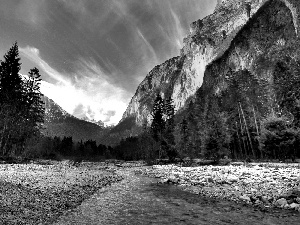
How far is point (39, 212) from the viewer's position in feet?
25.0

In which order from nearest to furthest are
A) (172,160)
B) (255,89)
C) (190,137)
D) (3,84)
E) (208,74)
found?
(3,84) < (255,89) < (172,160) < (190,137) < (208,74)

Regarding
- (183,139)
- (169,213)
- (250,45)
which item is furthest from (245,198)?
(250,45)

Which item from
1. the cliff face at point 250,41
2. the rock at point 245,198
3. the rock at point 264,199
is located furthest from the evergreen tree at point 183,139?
the rock at point 264,199

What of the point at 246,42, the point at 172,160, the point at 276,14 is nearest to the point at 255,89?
the point at 172,160

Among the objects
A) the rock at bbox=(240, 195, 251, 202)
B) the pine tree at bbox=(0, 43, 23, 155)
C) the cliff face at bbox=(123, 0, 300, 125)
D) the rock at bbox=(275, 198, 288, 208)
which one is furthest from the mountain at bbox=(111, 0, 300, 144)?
the pine tree at bbox=(0, 43, 23, 155)

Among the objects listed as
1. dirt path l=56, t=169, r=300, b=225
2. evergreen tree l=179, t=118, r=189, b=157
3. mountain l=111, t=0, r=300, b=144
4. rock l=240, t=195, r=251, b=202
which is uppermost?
mountain l=111, t=0, r=300, b=144

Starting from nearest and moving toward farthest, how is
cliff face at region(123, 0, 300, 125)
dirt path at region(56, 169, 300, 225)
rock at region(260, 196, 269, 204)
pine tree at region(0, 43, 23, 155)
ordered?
1. dirt path at region(56, 169, 300, 225)
2. rock at region(260, 196, 269, 204)
3. pine tree at region(0, 43, 23, 155)
4. cliff face at region(123, 0, 300, 125)

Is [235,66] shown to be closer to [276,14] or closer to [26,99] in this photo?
[276,14]

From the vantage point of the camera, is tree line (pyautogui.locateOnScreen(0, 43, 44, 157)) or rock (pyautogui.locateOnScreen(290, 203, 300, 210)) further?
tree line (pyautogui.locateOnScreen(0, 43, 44, 157))

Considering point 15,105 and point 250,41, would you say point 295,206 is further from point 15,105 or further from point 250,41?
point 250,41

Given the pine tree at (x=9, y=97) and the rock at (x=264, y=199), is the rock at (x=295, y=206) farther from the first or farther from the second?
the pine tree at (x=9, y=97)

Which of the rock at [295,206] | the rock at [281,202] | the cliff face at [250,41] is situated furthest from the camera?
the cliff face at [250,41]

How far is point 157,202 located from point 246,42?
445 feet

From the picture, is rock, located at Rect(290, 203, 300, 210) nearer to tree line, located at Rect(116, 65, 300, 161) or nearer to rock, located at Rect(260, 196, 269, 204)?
rock, located at Rect(260, 196, 269, 204)
